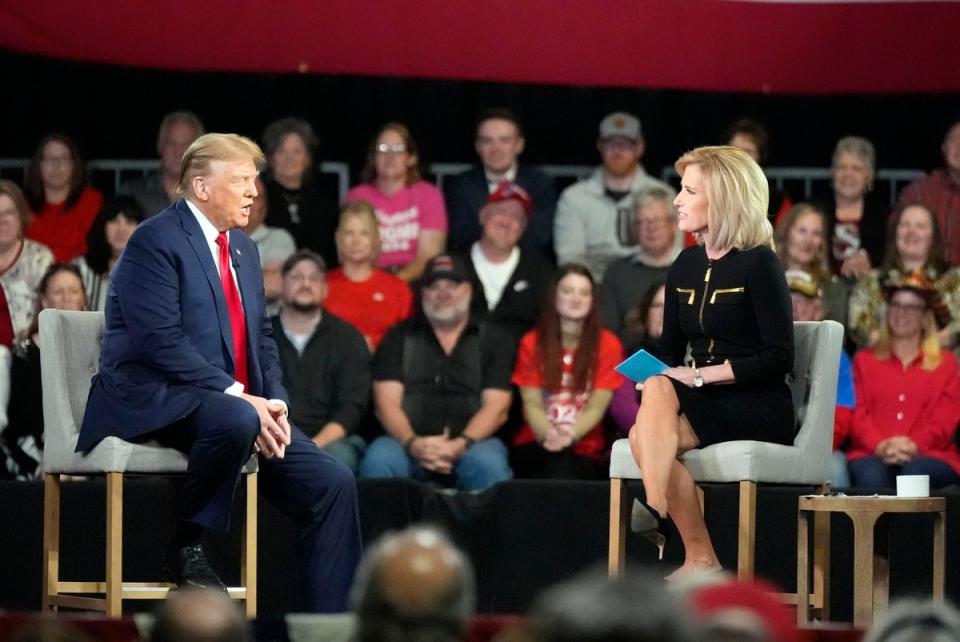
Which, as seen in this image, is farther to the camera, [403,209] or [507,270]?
[403,209]

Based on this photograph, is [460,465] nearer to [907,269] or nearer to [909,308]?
[909,308]

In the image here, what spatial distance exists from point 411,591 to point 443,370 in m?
4.78

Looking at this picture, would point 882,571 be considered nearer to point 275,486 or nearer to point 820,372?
point 820,372

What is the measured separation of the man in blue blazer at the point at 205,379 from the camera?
4.60 metres

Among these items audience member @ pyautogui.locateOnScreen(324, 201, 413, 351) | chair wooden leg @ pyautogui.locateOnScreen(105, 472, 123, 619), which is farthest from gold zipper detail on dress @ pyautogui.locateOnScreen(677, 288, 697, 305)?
audience member @ pyautogui.locateOnScreen(324, 201, 413, 351)

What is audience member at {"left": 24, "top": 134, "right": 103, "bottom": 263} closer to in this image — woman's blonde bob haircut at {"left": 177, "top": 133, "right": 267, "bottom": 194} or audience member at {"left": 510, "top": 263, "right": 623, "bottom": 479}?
audience member at {"left": 510, "top": 263, "right": 623, "bottom": 479}

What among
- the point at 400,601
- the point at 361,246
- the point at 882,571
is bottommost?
the point at 882,571

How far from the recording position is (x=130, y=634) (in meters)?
3.21

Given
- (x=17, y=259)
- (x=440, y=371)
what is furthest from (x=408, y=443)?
(x=17, y=259)

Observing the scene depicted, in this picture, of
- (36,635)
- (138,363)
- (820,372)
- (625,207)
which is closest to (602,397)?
(625,207)

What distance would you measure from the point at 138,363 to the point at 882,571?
207cm

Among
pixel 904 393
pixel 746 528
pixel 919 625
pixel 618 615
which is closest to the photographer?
pixel 618 615

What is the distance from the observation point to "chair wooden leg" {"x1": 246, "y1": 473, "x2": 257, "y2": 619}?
4.86 meters

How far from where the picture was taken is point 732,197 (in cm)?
484
